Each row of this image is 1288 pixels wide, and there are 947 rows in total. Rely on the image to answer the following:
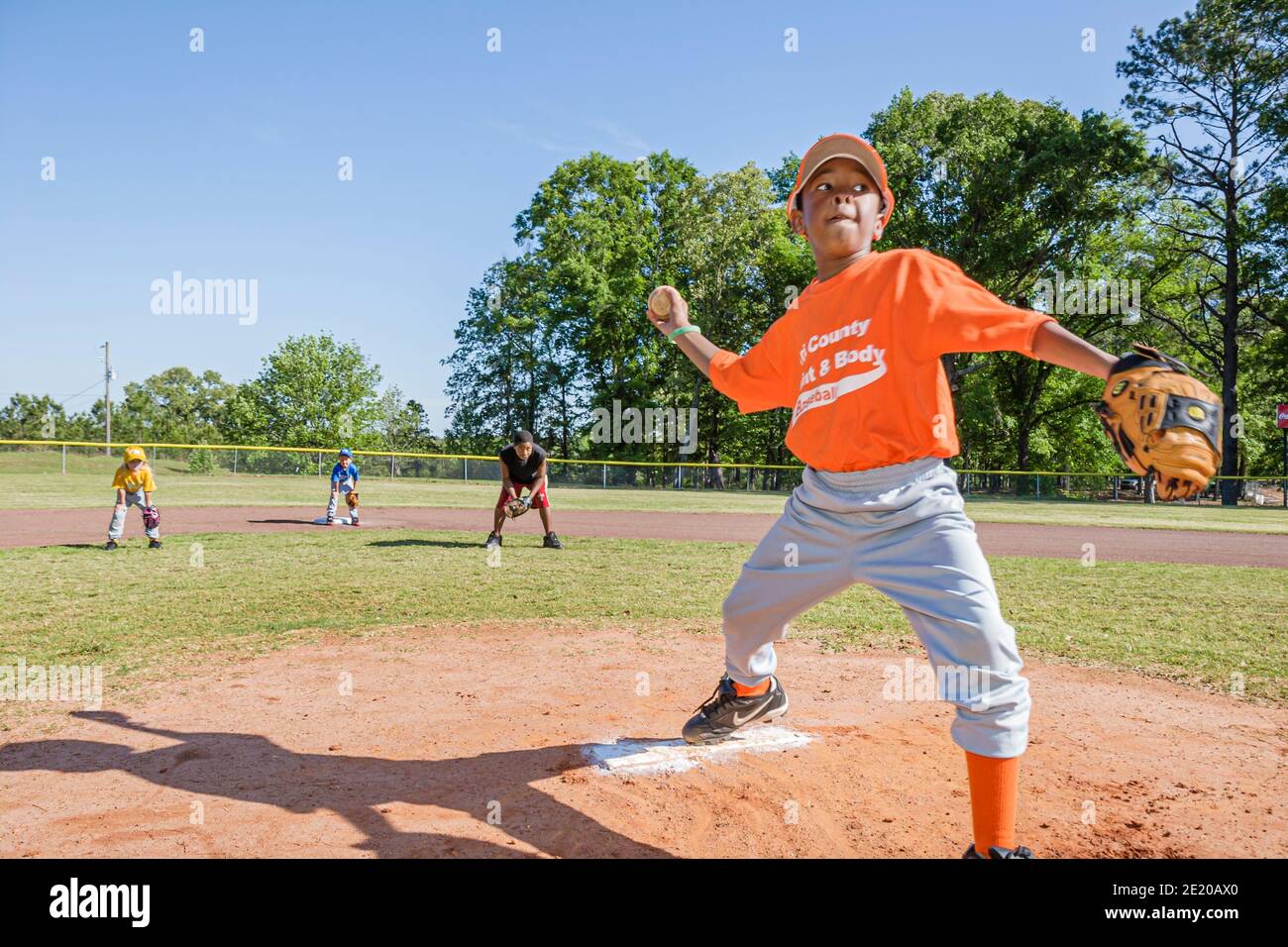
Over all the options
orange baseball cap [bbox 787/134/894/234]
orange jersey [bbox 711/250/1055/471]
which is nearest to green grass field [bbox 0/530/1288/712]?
orange jersey [bbox 711/250/1055/471]

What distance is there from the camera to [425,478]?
123 feet

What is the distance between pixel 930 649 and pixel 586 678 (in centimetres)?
281

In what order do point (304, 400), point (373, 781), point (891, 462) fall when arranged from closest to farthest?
point (891, 462) → point (373, 781) → point (304, 400)

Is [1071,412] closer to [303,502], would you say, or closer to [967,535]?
[303,502]

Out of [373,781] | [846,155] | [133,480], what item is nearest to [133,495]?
[133,480]

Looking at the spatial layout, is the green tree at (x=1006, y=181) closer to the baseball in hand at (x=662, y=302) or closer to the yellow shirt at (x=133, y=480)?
the yellow shirt at (x=133, y=480)

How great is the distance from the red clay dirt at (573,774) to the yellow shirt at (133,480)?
7.77 m

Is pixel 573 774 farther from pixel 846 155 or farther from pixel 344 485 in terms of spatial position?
pixel 344 485

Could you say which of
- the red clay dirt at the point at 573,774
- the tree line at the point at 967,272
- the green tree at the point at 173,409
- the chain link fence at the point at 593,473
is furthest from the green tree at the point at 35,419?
the red clay dirt at the point at 573,774

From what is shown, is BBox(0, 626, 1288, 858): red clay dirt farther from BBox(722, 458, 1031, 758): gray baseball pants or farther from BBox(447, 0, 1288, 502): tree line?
BBox(447, 0, 1288, 502): tree line

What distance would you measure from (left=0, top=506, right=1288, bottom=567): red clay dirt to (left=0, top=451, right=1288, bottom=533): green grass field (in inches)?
79.4

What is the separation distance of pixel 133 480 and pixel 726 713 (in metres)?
11.0

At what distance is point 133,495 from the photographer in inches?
447
